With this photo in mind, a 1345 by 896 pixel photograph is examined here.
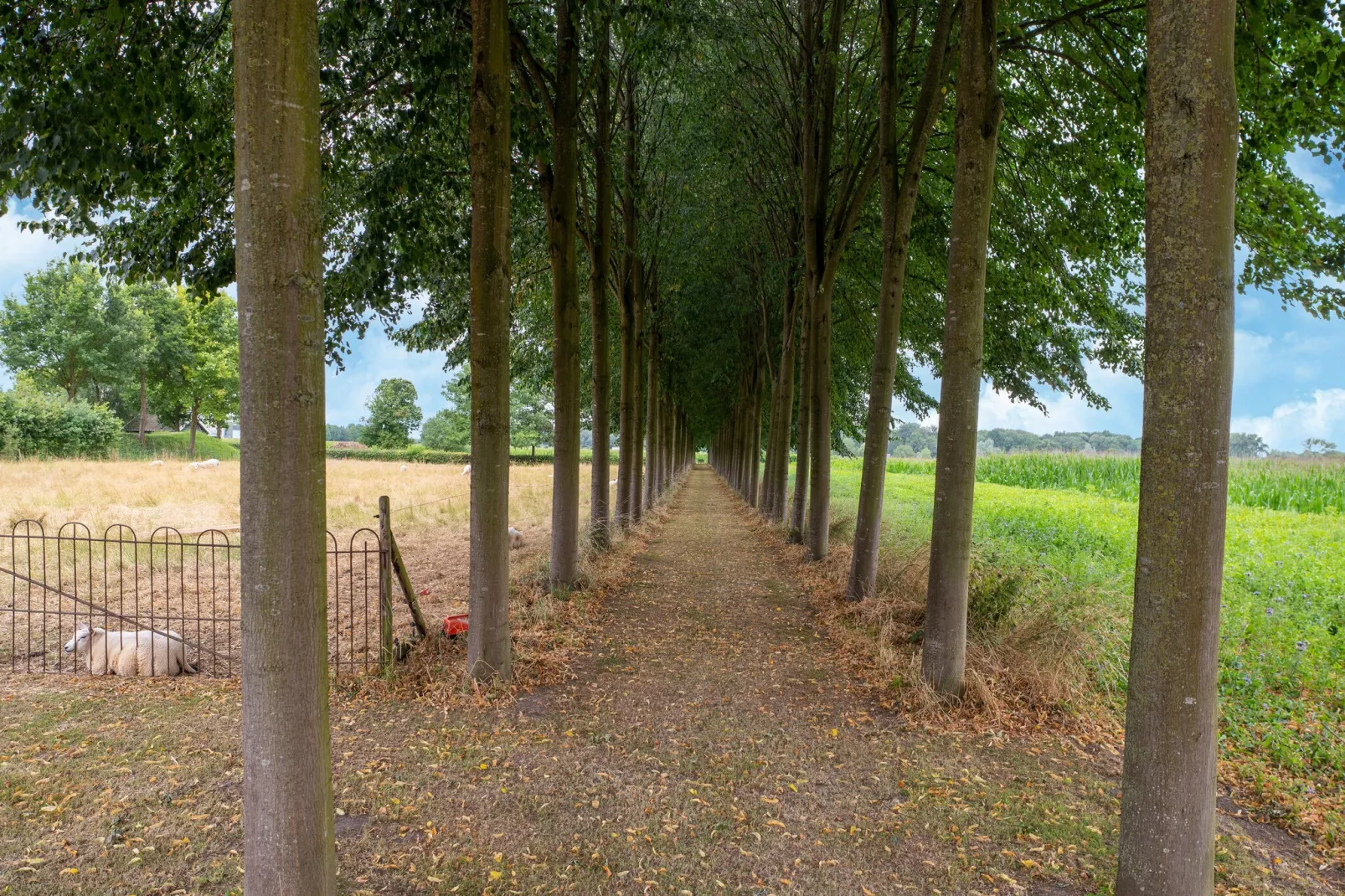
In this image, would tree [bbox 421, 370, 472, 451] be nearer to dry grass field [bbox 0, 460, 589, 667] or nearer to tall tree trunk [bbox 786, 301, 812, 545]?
dry grass field [bbox 0, 460, 589, 667]

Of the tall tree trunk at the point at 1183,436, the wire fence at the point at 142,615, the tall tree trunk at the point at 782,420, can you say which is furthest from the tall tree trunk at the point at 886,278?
the tall tree trunk at the point at 782,420

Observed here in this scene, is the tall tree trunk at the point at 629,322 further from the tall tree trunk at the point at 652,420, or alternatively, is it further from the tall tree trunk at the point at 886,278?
the tall tree trunk at the point at 886,278

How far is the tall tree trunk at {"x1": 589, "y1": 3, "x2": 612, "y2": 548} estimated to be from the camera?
33.8ft

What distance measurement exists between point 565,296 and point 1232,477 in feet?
72.2

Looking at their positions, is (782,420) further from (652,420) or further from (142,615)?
(142,615)

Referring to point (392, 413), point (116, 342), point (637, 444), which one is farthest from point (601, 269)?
point (392, 413)

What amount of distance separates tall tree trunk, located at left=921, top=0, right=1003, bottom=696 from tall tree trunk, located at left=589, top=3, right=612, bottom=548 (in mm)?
4951

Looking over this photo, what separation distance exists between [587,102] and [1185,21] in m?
10.7

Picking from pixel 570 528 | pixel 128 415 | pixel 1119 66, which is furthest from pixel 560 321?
pixel 128 415

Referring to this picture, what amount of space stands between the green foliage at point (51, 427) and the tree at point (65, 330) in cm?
749

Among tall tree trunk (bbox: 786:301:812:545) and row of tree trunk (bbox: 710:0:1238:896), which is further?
tall tree trunk (bbox: 786:301:812:545)

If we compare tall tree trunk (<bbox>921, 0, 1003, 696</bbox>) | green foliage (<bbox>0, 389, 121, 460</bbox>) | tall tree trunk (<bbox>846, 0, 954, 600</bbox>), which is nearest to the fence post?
tall tree trunk (<bbox>921, 0, 1003, 696</bbox>)

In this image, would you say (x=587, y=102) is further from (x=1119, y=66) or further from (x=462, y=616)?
(x=462, y=616)

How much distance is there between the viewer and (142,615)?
8148 millimetres
